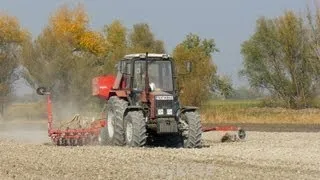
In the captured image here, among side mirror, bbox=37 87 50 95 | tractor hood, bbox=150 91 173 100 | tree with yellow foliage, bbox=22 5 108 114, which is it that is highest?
tree with yellow foliage, bbox=22 5 108 114

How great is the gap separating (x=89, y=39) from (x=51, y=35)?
570cm

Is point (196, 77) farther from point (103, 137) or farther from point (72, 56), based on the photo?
point (103, 137)

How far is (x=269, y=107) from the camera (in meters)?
58.8

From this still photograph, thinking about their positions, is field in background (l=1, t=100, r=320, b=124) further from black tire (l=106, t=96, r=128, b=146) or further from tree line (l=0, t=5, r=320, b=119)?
black tire (l=106, t=96, r=128, b=146)

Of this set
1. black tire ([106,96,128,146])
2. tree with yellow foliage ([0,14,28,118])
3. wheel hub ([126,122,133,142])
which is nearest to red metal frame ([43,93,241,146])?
black tire ([106,96,128,146])

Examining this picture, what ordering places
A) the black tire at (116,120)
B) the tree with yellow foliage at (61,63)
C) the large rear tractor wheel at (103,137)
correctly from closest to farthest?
the black tire at (116,120)
the large rear tractor wheel at (103,137)
the tree with yellow foliage at (61,63)

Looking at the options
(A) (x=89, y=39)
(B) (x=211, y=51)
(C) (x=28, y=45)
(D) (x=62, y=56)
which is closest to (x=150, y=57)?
(D) (x=62, y=56)

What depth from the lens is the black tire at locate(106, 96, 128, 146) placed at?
19.6m

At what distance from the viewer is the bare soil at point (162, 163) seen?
41.7 ft

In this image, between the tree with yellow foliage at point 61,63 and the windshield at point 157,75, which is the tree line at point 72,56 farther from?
the windshield at point 157,75

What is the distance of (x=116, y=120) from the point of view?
64.6 feet

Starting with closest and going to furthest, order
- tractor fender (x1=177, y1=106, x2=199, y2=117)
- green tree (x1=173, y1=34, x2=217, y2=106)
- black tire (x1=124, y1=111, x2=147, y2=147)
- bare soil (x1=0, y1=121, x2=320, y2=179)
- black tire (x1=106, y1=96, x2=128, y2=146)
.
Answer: bare soil (x1=0, y1=121, x2=320, y2=179) → black tire (x1=124, y1=111, x2=147, y2=147) → tractor fender (x1=177, y1=106, x2=199, y2=117) → black tire (x1=106, y1=96, x2=128, y2=146) → green tree (x1=173, y1=34, x2=217, y2=106)

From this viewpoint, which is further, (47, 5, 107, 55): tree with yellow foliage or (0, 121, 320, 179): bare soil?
(47, 5, 107, 55): tree with yellow foliage

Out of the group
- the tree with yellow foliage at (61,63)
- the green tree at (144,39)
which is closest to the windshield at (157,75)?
the tree with yellow foliage at (61,63)
